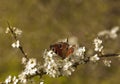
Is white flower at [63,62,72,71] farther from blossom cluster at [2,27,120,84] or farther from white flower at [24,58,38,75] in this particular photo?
white flower at [24,58,38,75]

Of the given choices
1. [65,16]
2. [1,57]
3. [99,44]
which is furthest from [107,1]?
[99,44]

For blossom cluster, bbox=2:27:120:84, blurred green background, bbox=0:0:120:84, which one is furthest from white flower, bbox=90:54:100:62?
blurred green background, bbox=0:0:120:84

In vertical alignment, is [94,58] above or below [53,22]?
below

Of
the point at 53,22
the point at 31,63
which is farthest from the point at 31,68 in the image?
the point at 53,22

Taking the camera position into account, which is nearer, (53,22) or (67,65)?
(67,65)

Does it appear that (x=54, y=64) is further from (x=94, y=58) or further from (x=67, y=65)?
(x=94, y=58)

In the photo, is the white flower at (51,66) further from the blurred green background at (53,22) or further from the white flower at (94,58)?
the blurred green background at (53,22)
